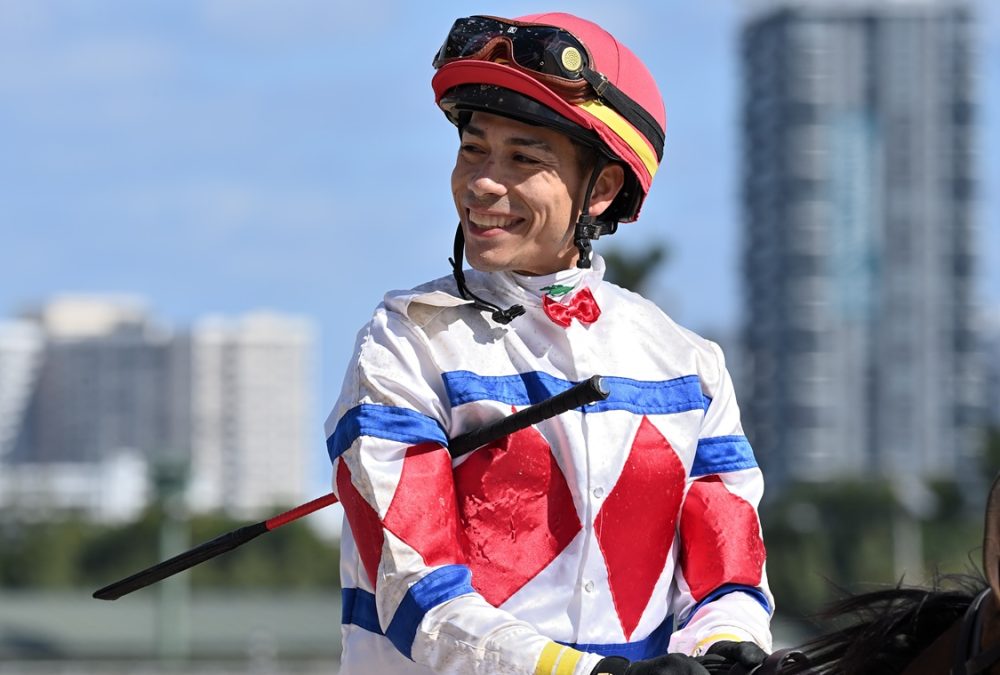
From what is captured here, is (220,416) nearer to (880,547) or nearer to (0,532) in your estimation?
(0,532)

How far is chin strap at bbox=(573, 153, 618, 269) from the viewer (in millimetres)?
3410

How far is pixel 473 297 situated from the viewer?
11.1ft

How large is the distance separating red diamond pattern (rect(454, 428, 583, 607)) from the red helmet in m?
0.53

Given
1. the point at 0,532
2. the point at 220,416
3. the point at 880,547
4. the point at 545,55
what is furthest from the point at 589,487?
the point at 220,416

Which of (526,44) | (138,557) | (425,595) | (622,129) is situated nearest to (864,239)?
(138,557)

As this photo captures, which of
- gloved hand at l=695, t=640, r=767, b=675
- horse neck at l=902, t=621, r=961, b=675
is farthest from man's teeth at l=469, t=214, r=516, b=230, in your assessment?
horse neck at l=902, t=621, r=961, b=675

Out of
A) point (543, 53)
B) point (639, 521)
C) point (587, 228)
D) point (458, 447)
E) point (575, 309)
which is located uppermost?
point (543, 53)

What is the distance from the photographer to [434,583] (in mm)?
3023

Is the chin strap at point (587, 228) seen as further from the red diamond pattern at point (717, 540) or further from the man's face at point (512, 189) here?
the red diamond pattern at point (717, 540)

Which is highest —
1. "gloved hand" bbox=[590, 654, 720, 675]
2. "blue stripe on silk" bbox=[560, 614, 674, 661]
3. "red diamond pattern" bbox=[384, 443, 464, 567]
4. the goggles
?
the goggles

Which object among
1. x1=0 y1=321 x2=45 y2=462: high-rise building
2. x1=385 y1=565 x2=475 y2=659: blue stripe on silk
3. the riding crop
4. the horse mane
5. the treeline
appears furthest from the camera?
x1=0 y1=321 x2=45 y2=462: high-rise building

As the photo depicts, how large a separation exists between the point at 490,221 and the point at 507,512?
50 centimetres

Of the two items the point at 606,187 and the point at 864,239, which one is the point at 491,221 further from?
the point at 864,239

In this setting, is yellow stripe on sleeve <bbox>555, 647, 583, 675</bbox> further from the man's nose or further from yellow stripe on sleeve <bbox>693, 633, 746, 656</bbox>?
the man's nose
